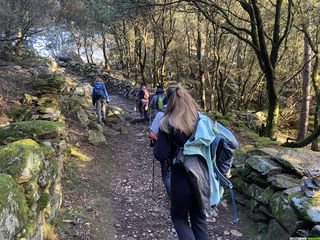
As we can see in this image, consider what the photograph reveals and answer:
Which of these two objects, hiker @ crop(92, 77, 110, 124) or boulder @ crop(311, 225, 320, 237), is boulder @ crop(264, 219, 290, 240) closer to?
boulder @ crop(311, 225, 320, 237)

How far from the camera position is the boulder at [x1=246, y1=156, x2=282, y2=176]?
6198mm

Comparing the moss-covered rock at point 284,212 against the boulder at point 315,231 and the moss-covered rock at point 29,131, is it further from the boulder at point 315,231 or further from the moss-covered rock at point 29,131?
the moss-covered rock at point 29,131

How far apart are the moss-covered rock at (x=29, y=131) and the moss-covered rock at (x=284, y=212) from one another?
4198 mm

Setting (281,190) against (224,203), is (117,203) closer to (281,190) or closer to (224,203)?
(224,203)

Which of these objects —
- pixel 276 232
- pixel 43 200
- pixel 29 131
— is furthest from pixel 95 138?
pixel 276 232

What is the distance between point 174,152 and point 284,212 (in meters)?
2.35

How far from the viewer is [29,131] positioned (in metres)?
6.06

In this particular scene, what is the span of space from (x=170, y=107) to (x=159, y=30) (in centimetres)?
1527

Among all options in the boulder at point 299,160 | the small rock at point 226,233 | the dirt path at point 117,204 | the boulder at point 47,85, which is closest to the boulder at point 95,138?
the dirt path at point 117,204

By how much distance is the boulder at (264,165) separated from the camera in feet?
20.3

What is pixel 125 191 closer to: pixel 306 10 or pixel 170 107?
pixel 170 107

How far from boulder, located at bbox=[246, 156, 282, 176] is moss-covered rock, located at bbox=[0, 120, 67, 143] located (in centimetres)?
399

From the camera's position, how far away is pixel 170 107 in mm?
3822

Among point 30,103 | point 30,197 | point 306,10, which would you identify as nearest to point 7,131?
point 30,197
